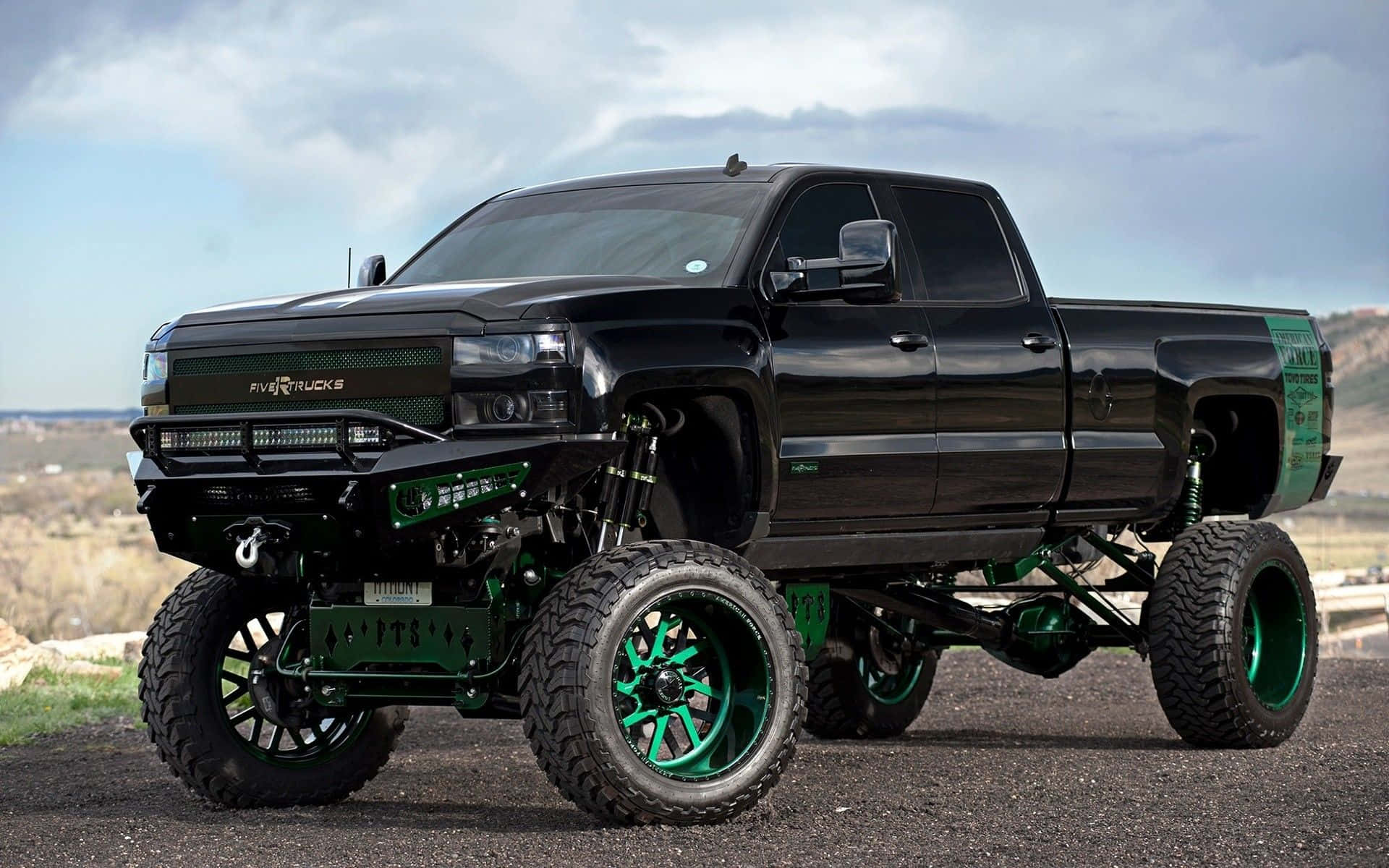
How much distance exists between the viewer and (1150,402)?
9.01 metres

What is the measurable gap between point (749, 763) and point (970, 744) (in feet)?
10.4

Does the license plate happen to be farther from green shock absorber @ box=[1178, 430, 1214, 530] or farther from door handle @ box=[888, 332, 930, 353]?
green shock absorber @ box=[1178, 430, 1214, 530]

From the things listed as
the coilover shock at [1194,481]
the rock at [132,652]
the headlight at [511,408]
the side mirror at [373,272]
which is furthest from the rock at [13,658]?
the coilover shock at [1194,481]

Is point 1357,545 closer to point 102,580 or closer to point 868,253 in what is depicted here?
point 102,580

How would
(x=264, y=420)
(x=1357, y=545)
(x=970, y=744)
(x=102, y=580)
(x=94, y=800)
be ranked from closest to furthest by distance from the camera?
1. (x=264, y=420)
2. (x=94, y=800)
3. (x=970, y=744)
4. (x=102, y=580)
5. (x=1357, y=545)

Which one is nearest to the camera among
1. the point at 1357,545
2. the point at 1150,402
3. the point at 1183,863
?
the point at 1183,863

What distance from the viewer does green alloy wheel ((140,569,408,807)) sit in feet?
24.5

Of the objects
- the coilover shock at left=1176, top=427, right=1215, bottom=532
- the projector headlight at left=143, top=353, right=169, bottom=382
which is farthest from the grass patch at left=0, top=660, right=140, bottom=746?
the coilover shock at left=1176, top=427, right=1215, bottom=532

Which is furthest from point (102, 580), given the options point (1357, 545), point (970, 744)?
point (1357, 545)

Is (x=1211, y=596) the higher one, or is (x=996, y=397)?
(x=996, y=397)

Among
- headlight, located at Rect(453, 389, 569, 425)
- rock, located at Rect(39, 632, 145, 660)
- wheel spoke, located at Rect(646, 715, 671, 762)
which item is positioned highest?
headlight, located at Rect(453, 389, 569, 425)

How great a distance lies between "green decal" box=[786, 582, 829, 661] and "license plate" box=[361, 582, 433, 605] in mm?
1772

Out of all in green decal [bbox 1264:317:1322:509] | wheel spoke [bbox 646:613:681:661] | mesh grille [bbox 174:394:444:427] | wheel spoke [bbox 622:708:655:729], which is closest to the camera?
mesh grille [bbox 174:394:444:427]

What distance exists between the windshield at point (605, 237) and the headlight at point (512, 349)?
876 millimetres
